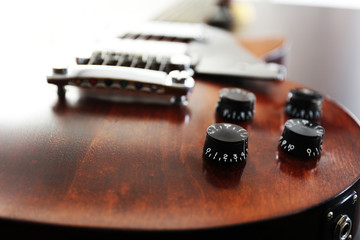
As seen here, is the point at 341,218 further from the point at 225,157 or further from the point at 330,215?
the point at 225,157

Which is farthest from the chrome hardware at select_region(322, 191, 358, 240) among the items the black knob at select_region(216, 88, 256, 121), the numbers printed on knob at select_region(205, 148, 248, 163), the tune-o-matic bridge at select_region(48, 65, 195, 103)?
the tune-o-matic bridge at select_region(48, 65, 195, 103)

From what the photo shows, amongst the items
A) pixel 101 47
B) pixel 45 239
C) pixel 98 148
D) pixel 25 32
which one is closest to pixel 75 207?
pixel 45 239

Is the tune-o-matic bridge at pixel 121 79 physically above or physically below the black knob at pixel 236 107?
above

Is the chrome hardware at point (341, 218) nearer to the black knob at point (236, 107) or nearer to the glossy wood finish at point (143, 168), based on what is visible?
the glossy wood finish at point (143, 168)

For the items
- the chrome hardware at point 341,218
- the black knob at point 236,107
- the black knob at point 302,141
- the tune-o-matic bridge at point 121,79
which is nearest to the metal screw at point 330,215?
the chrome hardware at point 341,218

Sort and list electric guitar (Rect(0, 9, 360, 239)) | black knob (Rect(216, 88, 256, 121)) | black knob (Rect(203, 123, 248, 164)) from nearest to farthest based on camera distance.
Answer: electric guitar (Rect(0, 9, 360, 239)) → black knob (Rect(203, 123, 248, 164)) → black knob (Rect(216, 88, 256, 121))

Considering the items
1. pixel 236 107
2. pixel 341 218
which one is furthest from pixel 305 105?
pixel 341 218

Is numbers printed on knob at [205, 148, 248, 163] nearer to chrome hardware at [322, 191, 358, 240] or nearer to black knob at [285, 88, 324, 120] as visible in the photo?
chrome hardware at [322, 191, 358, 240]
